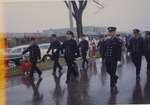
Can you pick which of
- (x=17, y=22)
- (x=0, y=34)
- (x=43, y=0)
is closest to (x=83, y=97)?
(x=17, y=22)

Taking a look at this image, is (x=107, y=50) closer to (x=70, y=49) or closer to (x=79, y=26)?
(x=70, y=49)

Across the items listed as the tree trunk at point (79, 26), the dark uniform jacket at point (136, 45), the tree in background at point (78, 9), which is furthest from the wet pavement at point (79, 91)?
the tree in background at point (78, 9)

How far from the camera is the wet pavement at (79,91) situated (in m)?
10.3

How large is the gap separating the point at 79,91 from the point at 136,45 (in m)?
2.85

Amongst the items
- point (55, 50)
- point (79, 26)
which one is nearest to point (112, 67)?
point (79, 26)

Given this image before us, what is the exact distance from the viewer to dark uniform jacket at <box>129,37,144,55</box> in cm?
1389

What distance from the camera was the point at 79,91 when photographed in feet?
39.1

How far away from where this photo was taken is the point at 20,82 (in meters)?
14.6

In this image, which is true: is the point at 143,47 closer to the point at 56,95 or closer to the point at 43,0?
the point at 56,95

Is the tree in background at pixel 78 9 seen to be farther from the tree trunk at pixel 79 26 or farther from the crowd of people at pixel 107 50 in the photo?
the crowd of people at pixel 107 50

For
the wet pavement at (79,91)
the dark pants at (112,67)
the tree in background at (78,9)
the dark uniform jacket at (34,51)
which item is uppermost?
the tree in background at (78,9)

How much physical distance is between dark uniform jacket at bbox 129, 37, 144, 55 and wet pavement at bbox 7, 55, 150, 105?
2.71ft

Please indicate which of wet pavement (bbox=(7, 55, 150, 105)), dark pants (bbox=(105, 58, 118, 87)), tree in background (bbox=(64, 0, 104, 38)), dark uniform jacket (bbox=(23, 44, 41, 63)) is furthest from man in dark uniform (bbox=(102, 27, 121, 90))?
dark uniform jacket (bbox=(23, 44, 41, 63))

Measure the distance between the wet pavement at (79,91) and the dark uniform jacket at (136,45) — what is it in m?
0.83
